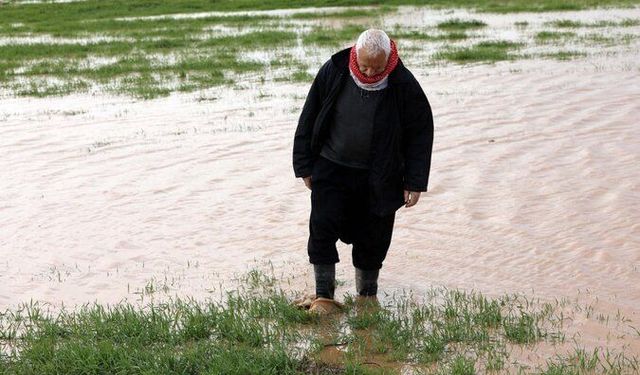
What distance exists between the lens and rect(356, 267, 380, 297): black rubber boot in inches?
232

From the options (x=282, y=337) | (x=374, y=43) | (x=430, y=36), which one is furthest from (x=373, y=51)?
(x=430, y=36)

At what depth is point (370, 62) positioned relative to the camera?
5.27 meters

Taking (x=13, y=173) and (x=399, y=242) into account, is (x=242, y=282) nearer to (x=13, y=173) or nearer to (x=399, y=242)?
(x=399, y=242)

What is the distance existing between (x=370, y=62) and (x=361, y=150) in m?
0.54

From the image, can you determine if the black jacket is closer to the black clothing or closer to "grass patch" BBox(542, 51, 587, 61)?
the black clothing

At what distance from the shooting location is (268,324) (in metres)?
5.46

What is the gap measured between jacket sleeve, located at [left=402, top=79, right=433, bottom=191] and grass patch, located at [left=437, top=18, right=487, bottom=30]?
19.1 metres

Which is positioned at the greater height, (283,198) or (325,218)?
(325,218)

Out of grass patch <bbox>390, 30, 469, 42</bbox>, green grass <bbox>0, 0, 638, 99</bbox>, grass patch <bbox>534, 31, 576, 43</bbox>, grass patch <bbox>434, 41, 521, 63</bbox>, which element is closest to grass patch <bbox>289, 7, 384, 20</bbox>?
green grass <bbox>0, 0, 638, 99</bbox>

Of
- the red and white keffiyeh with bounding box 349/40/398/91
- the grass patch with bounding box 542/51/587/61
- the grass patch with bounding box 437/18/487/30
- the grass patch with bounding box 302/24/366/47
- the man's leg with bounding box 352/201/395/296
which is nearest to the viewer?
the red and white keffiyeh with bounding box 349/40/398/91

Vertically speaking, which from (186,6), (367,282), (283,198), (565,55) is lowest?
(283,198)

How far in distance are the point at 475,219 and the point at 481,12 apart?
22660mm

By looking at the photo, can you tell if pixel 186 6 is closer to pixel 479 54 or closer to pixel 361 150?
pixel 479 54

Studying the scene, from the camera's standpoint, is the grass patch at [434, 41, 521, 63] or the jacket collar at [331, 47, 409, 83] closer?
the jacket collar at [331, 47, 409, 83]
